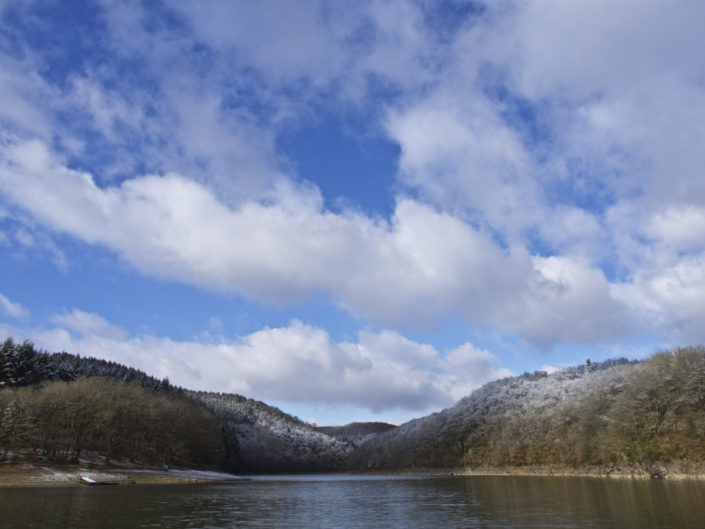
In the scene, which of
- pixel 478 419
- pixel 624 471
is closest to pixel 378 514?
pixel 624 471

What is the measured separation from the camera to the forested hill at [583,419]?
79.8m

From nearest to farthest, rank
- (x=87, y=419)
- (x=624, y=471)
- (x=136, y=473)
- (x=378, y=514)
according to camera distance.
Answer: (x=378, y=514) → (x=624, y=471) → (x=87, y=419) → (x=136, y=473)

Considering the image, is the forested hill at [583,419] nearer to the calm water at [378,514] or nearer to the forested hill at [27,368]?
the calm water at [378,514]

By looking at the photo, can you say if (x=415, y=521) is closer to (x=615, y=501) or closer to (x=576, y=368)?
(x=615, y=501)

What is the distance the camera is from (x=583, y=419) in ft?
352

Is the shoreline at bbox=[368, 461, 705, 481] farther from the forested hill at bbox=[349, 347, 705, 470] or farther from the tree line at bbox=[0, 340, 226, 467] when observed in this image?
the tree line at bbox=[0, 340, 226, 467]

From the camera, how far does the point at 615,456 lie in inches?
3656

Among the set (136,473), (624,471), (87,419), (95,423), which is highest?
(87,419)

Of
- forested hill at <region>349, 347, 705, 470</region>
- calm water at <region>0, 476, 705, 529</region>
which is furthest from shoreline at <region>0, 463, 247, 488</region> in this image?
forested hill at <region>349, 347, 705, 470</region>

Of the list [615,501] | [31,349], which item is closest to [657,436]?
[615,501]

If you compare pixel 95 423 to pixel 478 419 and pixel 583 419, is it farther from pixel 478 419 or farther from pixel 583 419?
pixel 478 419

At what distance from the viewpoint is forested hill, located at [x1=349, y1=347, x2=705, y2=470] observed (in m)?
79.8

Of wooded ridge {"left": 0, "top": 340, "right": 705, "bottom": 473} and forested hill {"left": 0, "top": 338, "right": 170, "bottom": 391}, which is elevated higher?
forested hill {"left": 0, "top": 338, "right": 170, "bottom": 391}

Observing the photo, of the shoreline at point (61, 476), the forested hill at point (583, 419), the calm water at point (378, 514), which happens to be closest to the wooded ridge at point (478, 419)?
the forested hill at point (583, 419)
